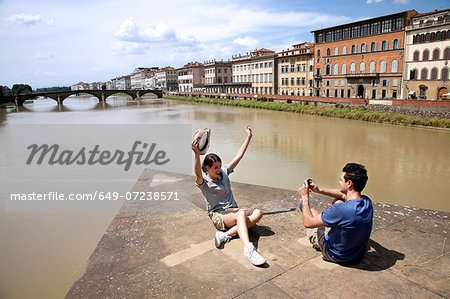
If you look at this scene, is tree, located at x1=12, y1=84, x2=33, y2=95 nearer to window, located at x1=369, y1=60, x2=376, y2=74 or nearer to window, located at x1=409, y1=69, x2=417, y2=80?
window, located at x1=369, y1=60, x2=376, y2=74

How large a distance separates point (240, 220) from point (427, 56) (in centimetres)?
2976

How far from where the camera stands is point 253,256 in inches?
107

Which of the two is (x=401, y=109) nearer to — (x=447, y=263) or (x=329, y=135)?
(x=329, y=135)

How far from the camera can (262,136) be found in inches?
759

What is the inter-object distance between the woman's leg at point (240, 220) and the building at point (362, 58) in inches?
1223

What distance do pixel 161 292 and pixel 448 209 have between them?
25.0 ft

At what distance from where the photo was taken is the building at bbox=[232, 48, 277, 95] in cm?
4750

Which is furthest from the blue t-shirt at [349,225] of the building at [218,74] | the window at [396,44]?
the building at [218,74]

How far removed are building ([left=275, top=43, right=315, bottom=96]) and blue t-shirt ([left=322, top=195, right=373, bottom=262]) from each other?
39179 mm

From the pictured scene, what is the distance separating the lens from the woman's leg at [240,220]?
3029 mm

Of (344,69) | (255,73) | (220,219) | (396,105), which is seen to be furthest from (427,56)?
(220,219)

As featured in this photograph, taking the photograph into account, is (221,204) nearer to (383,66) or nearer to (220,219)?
(220,219)

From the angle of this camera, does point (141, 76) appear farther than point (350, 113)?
Yes

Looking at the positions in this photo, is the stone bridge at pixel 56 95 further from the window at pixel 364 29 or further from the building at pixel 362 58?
the window at pixel 364 29
